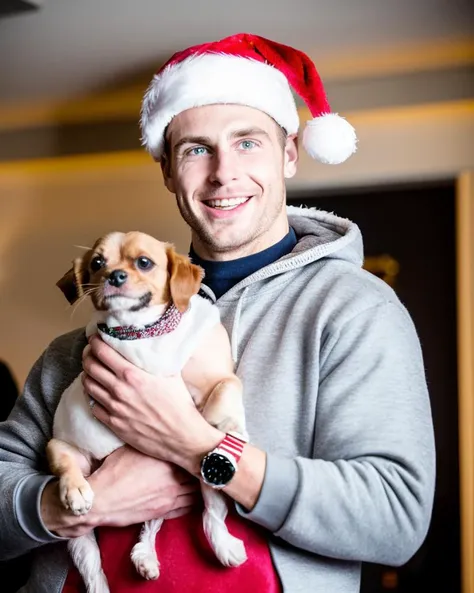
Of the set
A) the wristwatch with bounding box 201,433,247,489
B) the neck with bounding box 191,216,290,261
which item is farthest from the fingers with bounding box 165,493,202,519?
the neck with bounding box 191,216,290,261

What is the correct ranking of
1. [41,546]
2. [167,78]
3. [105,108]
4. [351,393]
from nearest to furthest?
[351,393] → [41,546] → [167,78] → [105,108]

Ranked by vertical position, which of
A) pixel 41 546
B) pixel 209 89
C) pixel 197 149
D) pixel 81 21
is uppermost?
pixel 81 21

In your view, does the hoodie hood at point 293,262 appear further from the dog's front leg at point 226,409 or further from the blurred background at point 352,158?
the blurred background at point 352,158

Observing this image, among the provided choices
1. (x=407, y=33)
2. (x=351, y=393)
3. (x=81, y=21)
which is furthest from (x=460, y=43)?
(x=351, y=393)

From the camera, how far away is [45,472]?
1531 mm

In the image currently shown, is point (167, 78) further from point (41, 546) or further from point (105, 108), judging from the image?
point (105, 108)

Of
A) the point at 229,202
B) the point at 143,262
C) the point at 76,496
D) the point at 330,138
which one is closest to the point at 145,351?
the point at 143,262

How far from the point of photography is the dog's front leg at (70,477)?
1.33 metres

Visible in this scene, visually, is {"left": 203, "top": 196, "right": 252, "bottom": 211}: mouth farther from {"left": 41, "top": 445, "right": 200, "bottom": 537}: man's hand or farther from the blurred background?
the blurred background

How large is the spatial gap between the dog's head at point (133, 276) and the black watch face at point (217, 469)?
259 millimetres

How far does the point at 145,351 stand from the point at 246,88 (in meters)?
0.59

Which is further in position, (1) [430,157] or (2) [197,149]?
(1) [430,157]

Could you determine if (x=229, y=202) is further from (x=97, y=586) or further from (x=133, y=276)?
(x=97, y=586)

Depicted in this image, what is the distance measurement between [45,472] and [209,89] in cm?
78
